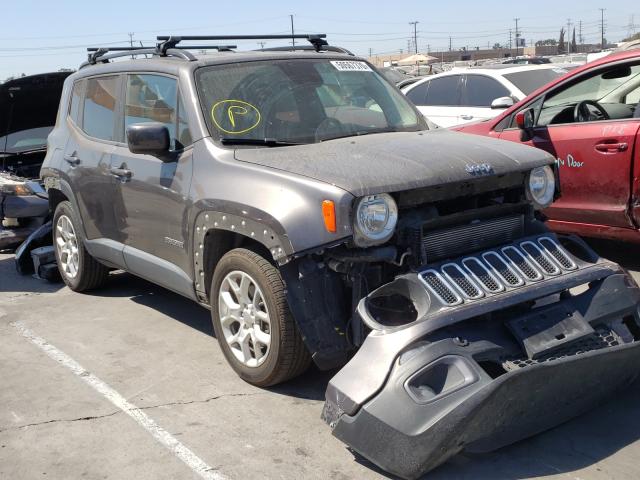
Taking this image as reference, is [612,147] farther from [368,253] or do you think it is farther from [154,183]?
[154,183]

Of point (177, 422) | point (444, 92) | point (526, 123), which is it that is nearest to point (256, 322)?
point (177, 422)

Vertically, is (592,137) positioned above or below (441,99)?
below

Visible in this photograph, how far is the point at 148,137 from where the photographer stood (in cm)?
483

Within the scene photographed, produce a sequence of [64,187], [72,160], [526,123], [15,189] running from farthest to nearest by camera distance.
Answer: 1. [15,189]
2. [526,123]
3. [64,187]
4. [72,160]

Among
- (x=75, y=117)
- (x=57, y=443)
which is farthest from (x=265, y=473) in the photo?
(x=75, y=117)

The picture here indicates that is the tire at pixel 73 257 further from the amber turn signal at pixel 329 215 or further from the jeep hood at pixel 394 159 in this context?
the amber turn signal at pixel 329 215

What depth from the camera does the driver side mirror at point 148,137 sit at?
4.82m

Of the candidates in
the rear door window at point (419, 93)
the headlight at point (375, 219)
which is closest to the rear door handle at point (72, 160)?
the headlight at point (375, 219)

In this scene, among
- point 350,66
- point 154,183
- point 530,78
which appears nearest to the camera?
point 154,183

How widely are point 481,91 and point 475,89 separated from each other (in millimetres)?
123

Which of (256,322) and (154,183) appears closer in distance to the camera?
(256,322)

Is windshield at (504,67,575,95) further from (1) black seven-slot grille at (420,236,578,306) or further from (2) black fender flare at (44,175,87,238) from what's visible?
(1) black seven-slot grille at (420,236,578,306)

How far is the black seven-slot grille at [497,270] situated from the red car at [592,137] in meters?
2.19

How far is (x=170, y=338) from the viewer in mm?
5562
